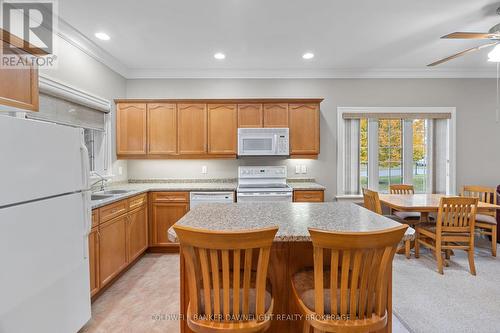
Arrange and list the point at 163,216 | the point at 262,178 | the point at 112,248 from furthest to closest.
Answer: the point at 262,178
the point at 163,216
the point at 112,248

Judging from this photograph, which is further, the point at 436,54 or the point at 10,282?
the point at 436,54

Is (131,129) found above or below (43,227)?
above

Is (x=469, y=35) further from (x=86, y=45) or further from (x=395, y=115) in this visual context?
(x=86, y=45)

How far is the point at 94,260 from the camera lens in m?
2.31

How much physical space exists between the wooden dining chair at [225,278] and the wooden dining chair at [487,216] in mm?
3716

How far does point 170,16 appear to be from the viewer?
256cm

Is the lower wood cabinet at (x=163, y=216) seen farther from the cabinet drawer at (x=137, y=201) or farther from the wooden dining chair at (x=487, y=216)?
the wooden dining chair at (x=487, y=216)

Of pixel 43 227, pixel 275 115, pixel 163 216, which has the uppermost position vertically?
pixel 275 115

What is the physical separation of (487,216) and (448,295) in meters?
1.80

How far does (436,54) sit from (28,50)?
4629 mm

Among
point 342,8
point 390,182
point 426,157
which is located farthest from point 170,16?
point 426,157

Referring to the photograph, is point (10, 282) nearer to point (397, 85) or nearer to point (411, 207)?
point (411, 207)

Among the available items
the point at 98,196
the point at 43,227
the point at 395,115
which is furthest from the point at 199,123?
the point at 395,115

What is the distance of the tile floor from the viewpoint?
80.0 inches
